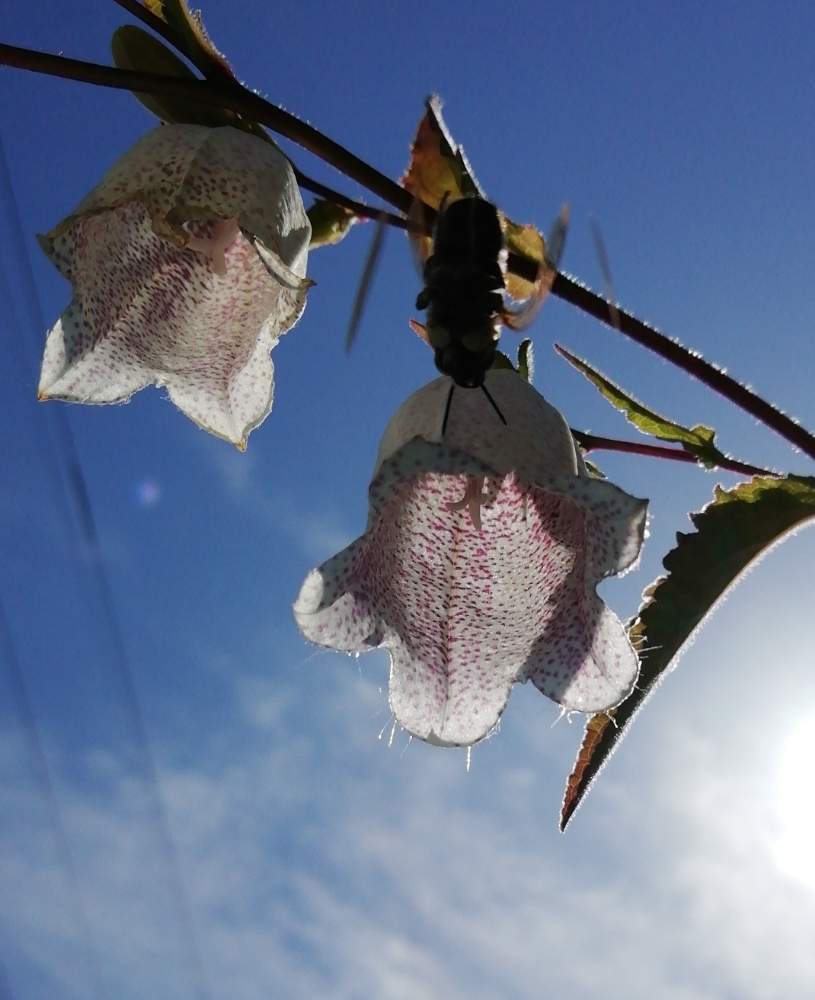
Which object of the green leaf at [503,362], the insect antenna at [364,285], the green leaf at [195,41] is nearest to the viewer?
the insect antenna at [364,285]

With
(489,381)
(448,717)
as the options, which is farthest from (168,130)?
(448,717)

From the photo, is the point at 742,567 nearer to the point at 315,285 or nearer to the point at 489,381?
the point at 489,381

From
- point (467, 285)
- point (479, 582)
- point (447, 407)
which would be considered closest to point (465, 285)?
point (467, 285)

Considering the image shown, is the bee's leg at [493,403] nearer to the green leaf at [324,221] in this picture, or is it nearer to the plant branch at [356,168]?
the plant branch at [356,168]

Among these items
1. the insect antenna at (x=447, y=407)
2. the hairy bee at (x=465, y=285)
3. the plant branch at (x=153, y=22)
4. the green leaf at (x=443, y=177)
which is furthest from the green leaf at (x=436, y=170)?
the plant branch at (x=153, y=22)

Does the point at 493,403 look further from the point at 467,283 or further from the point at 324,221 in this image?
the point at 324,221

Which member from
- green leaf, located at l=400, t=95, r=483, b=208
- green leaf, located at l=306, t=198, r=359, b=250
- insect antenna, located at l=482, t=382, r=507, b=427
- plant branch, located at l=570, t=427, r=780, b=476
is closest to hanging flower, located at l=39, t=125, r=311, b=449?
green leaf, located at l=306, t=198, r=359, b=250

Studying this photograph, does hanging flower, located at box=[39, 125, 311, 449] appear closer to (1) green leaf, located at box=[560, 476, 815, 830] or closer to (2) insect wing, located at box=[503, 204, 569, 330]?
(2) insect wing, located at box=[503, 204, 569, 330]
